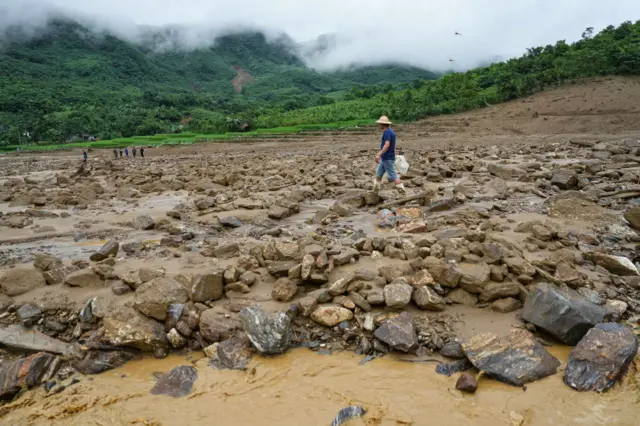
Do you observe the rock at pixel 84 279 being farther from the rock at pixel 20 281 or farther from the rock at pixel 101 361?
the rock at pixel 101 361

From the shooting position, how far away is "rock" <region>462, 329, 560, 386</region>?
10.9ft

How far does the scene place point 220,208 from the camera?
880 centimetres

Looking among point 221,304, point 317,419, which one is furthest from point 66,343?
point 317,419

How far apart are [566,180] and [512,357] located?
689 cm

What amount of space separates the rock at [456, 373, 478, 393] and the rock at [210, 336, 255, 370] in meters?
1.84

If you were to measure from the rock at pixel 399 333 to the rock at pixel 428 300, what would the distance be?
26 cm

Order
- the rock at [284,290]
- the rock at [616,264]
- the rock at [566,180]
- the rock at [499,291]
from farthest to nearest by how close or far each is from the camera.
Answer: the rock at [566,180], the rock at [616,264], the rock at [284,290], the rock at [499,291]

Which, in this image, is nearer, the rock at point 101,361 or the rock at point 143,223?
the rock at point 101,361

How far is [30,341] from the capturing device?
407 cm

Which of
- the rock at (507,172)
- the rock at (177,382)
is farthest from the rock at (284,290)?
the rock at (507,172)

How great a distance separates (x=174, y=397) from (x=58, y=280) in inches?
104

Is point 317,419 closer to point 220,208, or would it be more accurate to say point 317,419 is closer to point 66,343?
point 66,343

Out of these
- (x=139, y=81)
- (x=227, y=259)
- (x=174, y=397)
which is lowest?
(x=174, y=397)

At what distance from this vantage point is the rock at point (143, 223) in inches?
302
